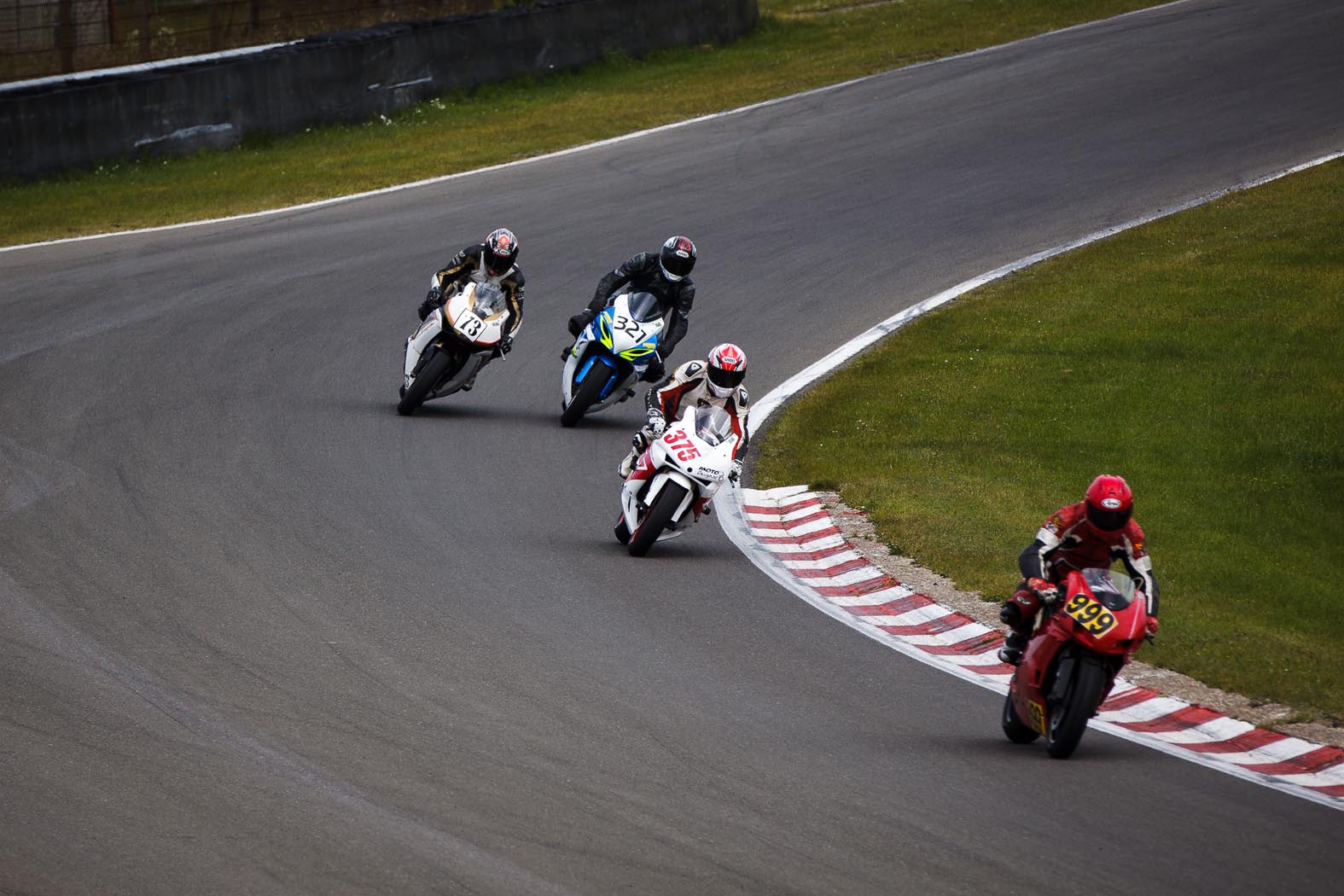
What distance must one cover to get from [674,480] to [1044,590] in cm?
404

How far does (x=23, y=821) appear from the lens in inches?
271

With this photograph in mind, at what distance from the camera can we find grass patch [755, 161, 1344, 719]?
11.8m

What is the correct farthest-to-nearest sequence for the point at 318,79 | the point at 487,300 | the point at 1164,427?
the point at 318,79, the point at 487,300, the point at 1164,427

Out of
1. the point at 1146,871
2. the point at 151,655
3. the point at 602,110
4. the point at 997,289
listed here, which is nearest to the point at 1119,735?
the point at 1146,871

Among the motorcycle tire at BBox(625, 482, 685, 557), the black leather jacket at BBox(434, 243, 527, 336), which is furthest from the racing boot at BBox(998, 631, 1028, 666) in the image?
the black leather jacket at BBox(434, 243, 527, 336)

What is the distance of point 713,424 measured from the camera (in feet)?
41.6

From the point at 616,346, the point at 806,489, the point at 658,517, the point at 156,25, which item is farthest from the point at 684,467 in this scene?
the point at 156,25

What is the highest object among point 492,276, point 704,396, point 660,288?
point 492,276

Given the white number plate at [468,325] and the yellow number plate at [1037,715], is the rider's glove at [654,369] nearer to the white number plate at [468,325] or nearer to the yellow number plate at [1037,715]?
the white number plate at [468,325]

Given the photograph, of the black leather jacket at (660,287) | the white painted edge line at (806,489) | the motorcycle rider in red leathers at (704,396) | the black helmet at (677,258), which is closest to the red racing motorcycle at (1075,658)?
the white painted edge line at (806,489)

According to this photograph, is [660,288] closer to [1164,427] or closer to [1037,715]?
[1164,427]

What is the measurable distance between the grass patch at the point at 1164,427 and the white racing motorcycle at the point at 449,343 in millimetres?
3002

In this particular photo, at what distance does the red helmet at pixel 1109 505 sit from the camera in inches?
338

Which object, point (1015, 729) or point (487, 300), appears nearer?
point (1015, 729)
